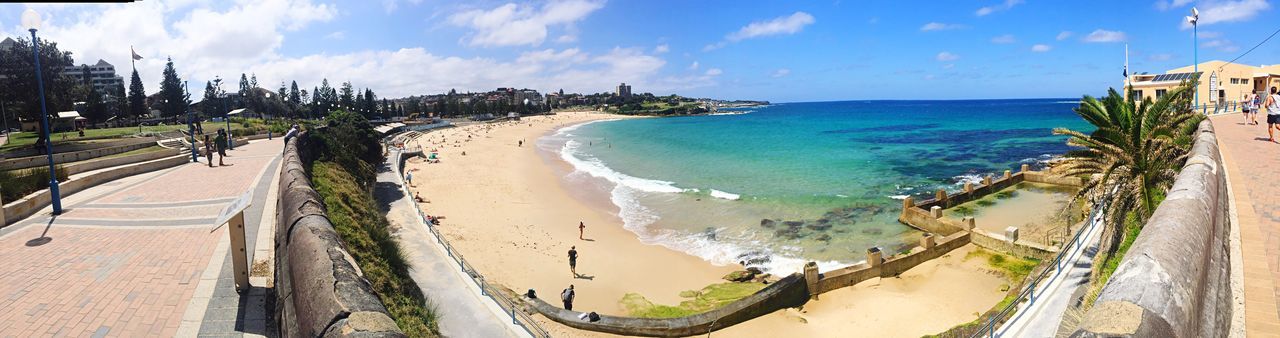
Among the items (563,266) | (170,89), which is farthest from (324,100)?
(563,266)

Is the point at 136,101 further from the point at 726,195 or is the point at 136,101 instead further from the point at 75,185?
the point at 726,195

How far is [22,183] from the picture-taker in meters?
12.4

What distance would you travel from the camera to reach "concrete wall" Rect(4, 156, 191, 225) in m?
10.6

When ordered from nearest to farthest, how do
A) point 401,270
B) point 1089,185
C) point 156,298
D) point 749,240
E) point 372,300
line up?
point 372,300
point 156,298
point 1089,185
point 401,270
point 749,240

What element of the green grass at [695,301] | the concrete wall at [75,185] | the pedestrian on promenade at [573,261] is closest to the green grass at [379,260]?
the concrete wall at [75,185]

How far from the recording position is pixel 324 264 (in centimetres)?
424

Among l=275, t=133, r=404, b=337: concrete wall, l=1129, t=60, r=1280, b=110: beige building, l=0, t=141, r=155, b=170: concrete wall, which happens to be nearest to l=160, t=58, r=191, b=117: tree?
l=0, t=141, r=155, b=170: concrete wall

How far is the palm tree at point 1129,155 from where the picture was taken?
8.48 metres

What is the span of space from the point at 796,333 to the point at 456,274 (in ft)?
25.2

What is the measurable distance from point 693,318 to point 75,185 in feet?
51.0

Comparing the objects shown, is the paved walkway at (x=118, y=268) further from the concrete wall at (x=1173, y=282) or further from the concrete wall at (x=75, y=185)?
the concrete wall at (x=1173, y=282)

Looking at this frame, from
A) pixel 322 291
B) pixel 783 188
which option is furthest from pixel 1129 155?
pixel 783 188

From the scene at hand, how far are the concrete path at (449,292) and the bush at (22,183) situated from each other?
7.64m

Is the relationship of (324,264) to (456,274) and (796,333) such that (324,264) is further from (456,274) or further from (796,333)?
(796,333)
